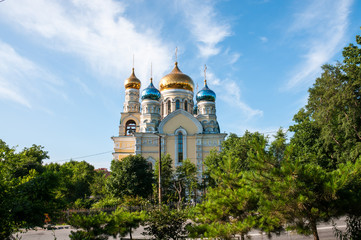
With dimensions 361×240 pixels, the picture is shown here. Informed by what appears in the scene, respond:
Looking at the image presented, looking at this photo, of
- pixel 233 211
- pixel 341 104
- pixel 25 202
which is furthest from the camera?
pixel 341 104

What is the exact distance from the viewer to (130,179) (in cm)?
2225

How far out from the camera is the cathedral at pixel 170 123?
99.0 ft

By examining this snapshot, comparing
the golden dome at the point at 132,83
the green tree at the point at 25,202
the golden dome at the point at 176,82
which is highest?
the golden dome at the point at 132,83

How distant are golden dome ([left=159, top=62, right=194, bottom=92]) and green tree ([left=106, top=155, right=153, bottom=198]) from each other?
47.4 ft

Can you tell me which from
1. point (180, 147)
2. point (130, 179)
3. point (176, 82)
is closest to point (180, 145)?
point (180, 147)

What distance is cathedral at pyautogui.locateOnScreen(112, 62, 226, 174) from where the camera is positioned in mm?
30188

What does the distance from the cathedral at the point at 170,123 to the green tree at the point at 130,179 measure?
6.13 meters

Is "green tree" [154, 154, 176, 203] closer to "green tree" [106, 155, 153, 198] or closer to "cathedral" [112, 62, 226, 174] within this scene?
"green tree" [106, 155, 153, 198]

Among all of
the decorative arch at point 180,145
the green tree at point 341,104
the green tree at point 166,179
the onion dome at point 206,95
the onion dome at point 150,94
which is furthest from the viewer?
the onion dome at point 206,95

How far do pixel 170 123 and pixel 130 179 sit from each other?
10.4 m

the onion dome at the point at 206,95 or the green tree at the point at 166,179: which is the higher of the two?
the onion dome at the point at 206,95

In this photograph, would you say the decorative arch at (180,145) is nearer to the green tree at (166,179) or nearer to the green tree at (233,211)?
the green tree at (166,179)

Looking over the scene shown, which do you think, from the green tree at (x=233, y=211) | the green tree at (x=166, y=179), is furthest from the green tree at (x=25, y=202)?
the green tree at (x=166, y=179)

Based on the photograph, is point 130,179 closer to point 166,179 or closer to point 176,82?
point 166,179
